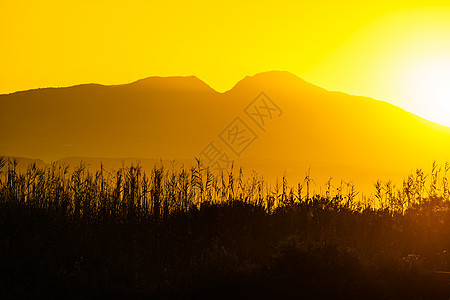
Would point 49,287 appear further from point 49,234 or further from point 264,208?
point 264,208

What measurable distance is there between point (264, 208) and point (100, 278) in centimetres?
616

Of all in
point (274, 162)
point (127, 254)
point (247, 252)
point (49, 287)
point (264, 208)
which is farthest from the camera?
point (274, 162)

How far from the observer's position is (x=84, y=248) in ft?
39.3

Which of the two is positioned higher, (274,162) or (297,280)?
(274,162)

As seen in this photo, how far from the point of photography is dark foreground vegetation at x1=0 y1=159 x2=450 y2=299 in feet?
35.7

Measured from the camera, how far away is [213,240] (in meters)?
13.1

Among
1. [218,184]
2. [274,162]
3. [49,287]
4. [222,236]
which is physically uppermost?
[274,162]

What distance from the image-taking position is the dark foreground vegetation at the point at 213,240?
35.7 ft

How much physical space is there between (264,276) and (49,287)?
3.25 metres

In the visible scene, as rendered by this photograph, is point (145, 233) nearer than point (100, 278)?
No

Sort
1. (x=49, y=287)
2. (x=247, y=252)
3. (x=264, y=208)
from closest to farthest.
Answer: (x=49, y=287)
(x=247, y=252)
(x=264, y=208)

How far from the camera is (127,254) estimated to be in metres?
12.0

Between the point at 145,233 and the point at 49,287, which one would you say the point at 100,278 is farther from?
the point at 145,233

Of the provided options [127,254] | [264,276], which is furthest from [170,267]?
[264,276]
